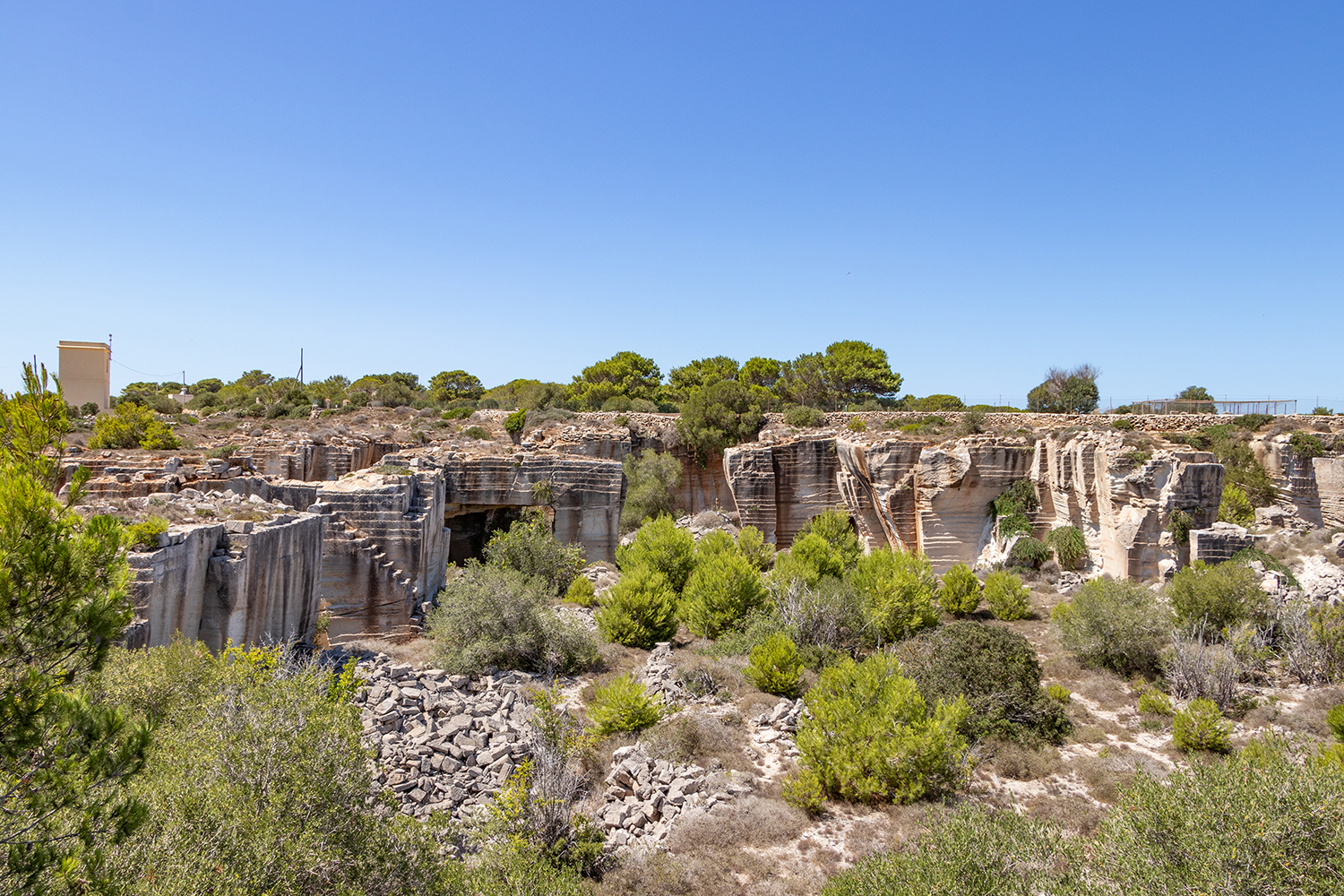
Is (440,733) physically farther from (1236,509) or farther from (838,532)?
(1236,509)

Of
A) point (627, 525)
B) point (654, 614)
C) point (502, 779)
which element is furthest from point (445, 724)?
point (627, 525)

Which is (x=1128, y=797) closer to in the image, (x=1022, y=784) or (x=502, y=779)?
(x=1022, y=784)

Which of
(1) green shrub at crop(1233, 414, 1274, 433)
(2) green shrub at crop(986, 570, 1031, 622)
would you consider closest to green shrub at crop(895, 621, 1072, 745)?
(2) green shrub at crop(986, 570, 1031, 622)

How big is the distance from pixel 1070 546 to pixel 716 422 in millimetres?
15407

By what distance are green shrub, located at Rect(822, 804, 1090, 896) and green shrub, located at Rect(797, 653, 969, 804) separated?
2.17 metres

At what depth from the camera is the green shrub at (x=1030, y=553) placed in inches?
795

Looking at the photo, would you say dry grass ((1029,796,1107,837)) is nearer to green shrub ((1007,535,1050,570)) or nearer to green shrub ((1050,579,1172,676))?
green shrub ((1050,579,1172,676))

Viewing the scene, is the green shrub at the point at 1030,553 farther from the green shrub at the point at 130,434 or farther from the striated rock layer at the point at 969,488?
the green shrub at the point at 130,434

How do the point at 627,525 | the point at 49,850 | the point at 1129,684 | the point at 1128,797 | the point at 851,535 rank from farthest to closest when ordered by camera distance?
the point at 627,525 < the point at 851,535 < the point at 1129,684 < the point at 1128,797 < the point at 49,850

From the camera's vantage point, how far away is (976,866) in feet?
16.2

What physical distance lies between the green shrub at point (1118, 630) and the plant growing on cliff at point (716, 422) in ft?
62.4

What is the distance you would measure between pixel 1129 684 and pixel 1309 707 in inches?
87.5

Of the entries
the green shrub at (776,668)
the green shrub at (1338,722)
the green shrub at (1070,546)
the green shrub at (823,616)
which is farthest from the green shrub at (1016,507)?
the green shrub at (776,668)

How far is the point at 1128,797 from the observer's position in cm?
559
